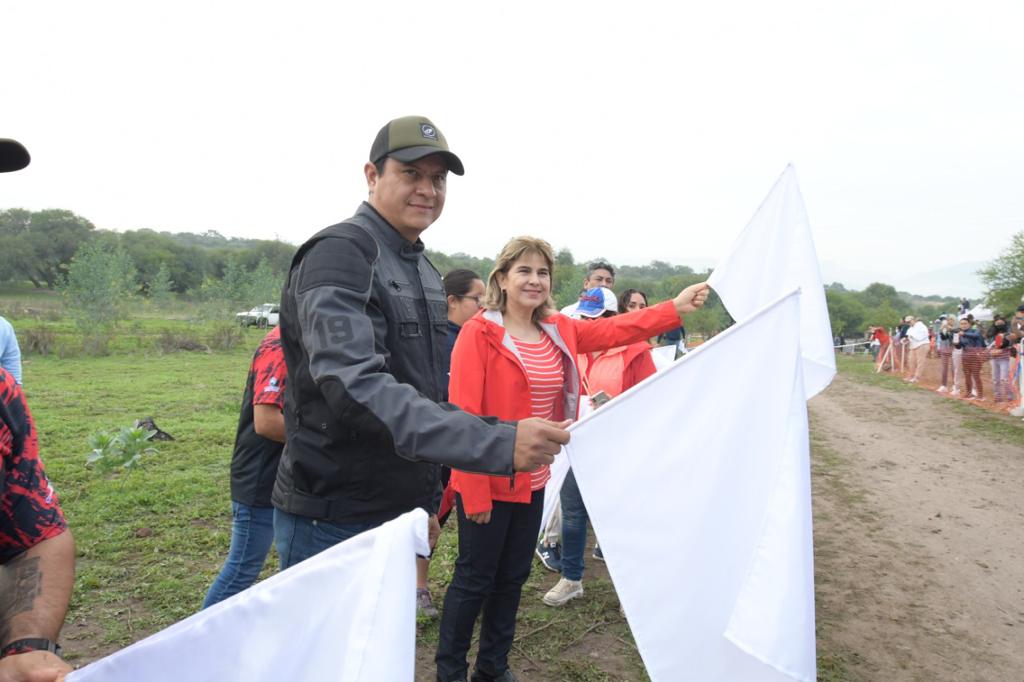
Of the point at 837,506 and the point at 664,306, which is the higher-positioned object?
the point at 664,306

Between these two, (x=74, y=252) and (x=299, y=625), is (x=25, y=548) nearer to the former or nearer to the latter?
(x=299, y=625)

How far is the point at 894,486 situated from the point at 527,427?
7092 mm

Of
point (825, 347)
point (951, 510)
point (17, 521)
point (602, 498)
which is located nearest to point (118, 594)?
point (17, 521)

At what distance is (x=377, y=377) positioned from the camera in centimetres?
157

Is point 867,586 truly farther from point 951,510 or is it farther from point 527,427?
point 527,427

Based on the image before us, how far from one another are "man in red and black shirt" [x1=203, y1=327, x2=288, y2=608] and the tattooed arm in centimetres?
104

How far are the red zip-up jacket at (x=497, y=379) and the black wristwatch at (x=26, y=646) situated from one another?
60.0 inches

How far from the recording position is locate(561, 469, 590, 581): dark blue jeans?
4047mm

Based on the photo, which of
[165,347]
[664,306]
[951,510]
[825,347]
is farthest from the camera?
[165,347]

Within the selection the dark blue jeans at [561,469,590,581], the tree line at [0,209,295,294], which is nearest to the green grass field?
the dark blue jeans at [561,469,590,581]

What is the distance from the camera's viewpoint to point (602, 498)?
2.06m

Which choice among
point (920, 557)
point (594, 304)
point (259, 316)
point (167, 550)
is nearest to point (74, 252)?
point (259, 316)

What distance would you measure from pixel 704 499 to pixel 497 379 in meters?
1.15

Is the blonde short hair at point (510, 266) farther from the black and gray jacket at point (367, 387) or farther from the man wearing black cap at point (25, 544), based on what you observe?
the man wearing black cap at point (25, 544)
